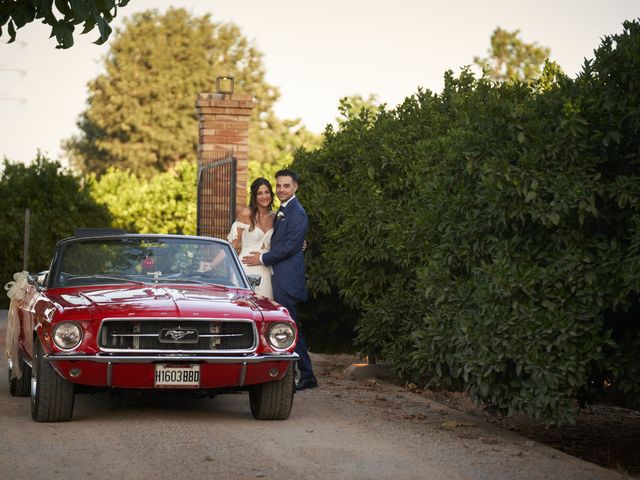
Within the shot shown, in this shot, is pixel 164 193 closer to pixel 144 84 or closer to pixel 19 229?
pixel 19 229

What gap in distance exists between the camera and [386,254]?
514 inches

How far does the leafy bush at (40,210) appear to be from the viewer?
2533 centimetres

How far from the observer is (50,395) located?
9.02 metres

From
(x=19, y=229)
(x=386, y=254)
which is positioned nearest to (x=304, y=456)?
(x=386, y=254)

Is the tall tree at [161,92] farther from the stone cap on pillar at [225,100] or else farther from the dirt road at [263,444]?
the dirt road at [263,444]

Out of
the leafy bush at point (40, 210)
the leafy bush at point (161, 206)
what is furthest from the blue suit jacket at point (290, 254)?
the leafy bush at point (161, 206)

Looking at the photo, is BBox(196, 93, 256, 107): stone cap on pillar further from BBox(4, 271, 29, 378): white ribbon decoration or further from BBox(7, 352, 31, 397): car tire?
BBox(7, 352, 31, 397): car tire

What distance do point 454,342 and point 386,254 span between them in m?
3.54

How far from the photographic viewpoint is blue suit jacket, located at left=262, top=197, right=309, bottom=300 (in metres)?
11.9

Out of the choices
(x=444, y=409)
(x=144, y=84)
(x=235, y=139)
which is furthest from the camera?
(x=144, y=84)

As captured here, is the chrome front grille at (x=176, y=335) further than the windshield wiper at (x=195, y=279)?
No

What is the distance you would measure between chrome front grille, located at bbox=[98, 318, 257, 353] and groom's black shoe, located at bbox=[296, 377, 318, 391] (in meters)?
2.82

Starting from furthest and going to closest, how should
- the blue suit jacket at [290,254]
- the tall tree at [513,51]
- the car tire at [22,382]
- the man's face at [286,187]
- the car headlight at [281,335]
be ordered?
the tall tree at [513,51], the man's face at [286,187], the blue suit jacket at [290,254], the car tire at [22,382], the car headlight at [281,335]

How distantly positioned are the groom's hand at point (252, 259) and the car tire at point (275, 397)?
2714mm
